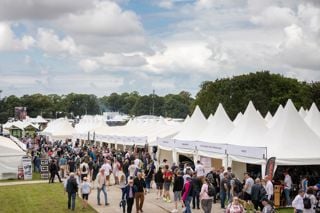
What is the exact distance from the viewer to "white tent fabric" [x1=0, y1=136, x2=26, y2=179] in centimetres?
3019

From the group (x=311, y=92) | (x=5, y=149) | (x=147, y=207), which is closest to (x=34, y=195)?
(x=147, y=207)

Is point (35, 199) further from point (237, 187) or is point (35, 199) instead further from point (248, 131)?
point (248, 131)

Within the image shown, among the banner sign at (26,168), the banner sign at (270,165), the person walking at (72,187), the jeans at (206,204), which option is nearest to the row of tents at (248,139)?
the banner sign at (270,165)

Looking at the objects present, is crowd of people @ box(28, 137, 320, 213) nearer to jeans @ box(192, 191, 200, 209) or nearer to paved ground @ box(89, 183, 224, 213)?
jeans @ box(192, 191, 200, 209)

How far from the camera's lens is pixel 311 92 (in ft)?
214

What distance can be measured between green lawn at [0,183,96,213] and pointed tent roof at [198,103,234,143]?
27.4ft

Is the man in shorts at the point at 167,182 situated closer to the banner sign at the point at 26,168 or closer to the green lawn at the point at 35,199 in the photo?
the green lawn at the point at 35,199

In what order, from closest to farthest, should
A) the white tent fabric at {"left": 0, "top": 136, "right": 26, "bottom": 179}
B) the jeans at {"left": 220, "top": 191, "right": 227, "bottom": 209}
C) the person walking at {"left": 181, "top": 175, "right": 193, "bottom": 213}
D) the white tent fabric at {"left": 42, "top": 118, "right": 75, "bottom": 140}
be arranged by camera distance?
the person walking at {"left": 181, "top": 175, "right": 193, "bottom": 213}, the jeans at {"left": 220, "top": 191, "right": 227, "bottom": 209}, the white tent fabric at {"left": 0, "top": 136, "right": 26, "bottom": 179}, the white tent fabric at {"left": 42, "top": 118, "right": 75, "bottom": 140}

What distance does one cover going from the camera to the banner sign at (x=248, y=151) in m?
19.2

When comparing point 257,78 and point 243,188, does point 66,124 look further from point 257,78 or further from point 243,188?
point 243,188

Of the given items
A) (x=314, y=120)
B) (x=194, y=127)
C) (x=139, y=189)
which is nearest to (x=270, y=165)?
(x=139, y=189)

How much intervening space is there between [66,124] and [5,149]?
26.1m

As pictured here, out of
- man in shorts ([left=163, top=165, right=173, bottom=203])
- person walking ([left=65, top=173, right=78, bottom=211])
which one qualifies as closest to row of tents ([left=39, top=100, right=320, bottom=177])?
man in shorts ([left=163, top=165, right=173, bottom=203])

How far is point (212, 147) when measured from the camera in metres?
22.9
